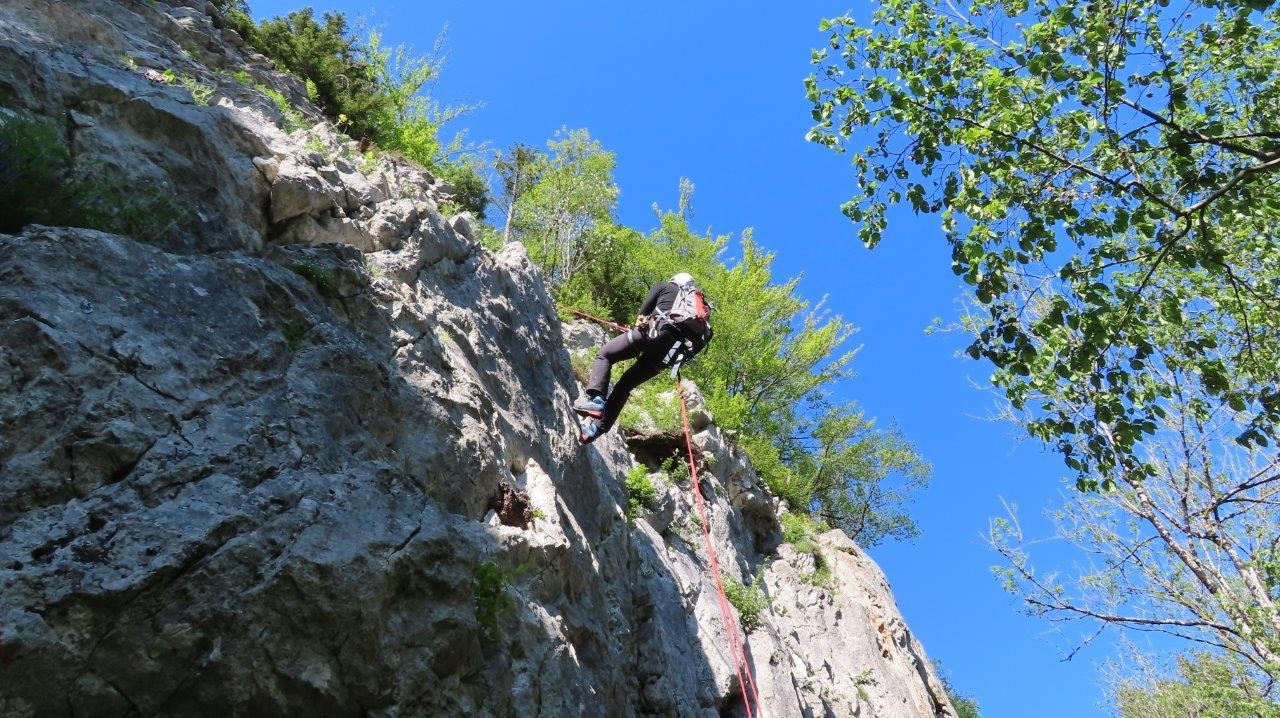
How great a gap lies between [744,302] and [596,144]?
278 inches

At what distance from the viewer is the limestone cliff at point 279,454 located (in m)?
3.54

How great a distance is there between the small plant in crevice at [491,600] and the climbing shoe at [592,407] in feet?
9.86

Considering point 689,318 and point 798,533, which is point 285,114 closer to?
point 689,318

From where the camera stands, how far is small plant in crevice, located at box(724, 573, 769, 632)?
36.7ft

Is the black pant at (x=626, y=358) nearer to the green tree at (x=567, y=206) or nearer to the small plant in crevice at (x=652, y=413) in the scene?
the small plant in crevice at (x=652, y=413)

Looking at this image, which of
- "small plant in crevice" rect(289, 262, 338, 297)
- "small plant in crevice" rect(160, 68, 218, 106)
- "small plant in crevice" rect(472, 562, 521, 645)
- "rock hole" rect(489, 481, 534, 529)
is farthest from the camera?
"small plant in crevice" rect(160, 68, 218, 106)

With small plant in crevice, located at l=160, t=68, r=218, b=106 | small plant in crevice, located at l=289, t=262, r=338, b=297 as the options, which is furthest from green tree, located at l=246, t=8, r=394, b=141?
small plant in crevice, located at l=289, t=262, r=338, b=297

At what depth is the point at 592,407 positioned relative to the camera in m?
8.25

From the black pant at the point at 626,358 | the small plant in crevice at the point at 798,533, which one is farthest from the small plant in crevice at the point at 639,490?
the small plant in crevice at the point at 798,533

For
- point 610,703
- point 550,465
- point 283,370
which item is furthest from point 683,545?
point 283,370

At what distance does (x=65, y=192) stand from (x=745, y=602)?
9.11 m

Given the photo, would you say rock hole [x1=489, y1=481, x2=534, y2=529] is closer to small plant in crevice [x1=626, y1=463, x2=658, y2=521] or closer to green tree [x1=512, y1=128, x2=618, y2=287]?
small plant in crevice [x1=626, y1=463, x2=658, y2=521]

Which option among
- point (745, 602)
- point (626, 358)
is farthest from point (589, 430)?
point (745, 602)

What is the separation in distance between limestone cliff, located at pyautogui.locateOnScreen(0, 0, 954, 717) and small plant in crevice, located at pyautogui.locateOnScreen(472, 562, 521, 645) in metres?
0.02
